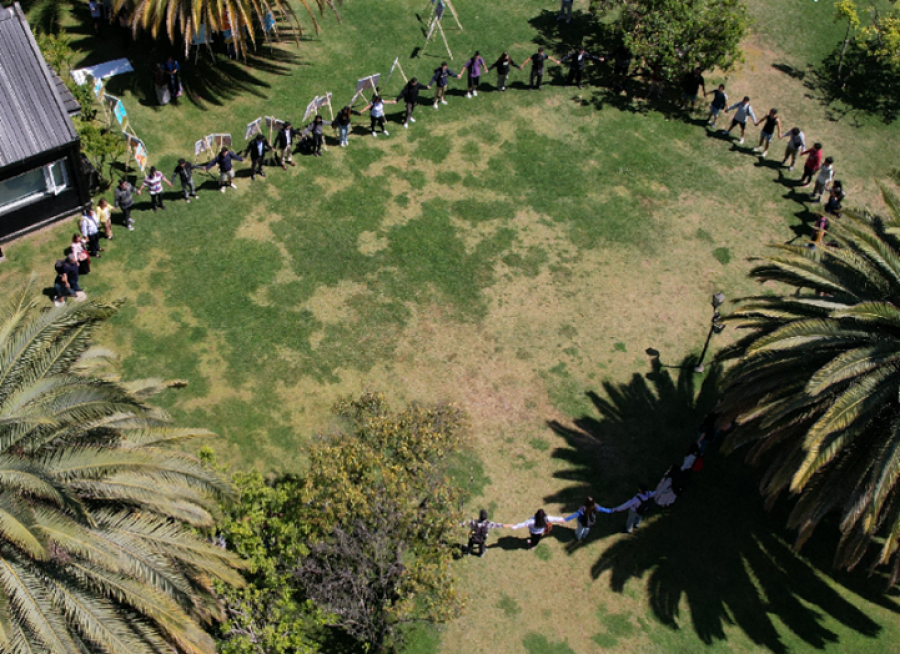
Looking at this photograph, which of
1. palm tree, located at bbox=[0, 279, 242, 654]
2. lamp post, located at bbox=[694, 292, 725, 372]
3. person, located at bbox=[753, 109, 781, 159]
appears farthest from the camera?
person, located at bbox=[753, 109, 781, 159]

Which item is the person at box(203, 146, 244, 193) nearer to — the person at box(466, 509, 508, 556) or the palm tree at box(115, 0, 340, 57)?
the palm tree at box(115, 0, 340, 57)

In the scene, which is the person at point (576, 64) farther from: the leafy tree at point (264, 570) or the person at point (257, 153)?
the leafy tree at point (264, 570)

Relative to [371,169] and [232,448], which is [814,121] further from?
[232,448]

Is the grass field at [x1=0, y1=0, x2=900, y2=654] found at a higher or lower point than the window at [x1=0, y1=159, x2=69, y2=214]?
lower

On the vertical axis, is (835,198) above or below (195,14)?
below

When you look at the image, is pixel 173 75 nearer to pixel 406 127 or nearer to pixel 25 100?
pixel 25 100

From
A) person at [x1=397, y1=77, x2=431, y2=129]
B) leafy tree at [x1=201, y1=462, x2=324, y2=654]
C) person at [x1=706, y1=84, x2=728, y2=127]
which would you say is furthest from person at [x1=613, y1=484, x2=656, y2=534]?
person at [x1=706, y1=84, x2=728, y2=127]

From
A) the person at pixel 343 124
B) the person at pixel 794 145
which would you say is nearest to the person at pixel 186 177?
the person at pixel 343 124

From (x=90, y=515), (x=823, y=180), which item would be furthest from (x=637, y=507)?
(x=823, y=180)
